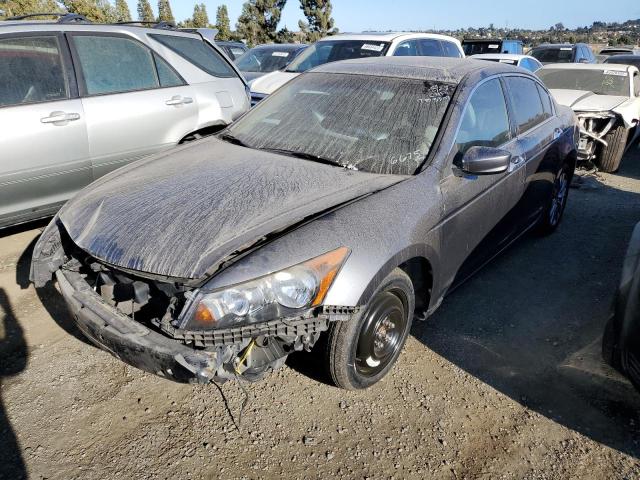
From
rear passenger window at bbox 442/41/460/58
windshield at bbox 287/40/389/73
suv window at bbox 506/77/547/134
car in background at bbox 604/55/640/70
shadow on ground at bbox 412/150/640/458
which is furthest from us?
car in background at bbox 604/55/640/70

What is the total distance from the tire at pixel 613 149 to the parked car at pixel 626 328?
5.03 metres

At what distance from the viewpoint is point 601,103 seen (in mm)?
6867

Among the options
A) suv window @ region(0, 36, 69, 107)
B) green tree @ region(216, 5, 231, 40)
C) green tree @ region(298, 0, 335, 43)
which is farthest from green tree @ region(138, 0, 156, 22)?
suv window @ region(0, 36, 69, 107)

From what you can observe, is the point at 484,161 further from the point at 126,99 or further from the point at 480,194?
the point at 126,99

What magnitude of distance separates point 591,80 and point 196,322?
812cm

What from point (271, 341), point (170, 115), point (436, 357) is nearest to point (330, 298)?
point (271, 341)

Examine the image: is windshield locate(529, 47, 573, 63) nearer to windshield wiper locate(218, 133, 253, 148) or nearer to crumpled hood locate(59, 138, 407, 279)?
windshield wiper locate(218, 133, 253, 148)

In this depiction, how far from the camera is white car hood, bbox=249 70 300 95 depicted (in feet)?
22.7

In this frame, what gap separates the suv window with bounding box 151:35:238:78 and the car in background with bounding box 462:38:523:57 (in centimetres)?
1148

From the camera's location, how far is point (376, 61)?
138 inches

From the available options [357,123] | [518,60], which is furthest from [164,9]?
[357,123]

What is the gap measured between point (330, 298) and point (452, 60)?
2.30 metres

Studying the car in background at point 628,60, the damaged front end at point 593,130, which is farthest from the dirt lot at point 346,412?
the car in background at point 628,60

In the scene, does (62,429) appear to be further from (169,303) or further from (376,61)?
(376,61)
